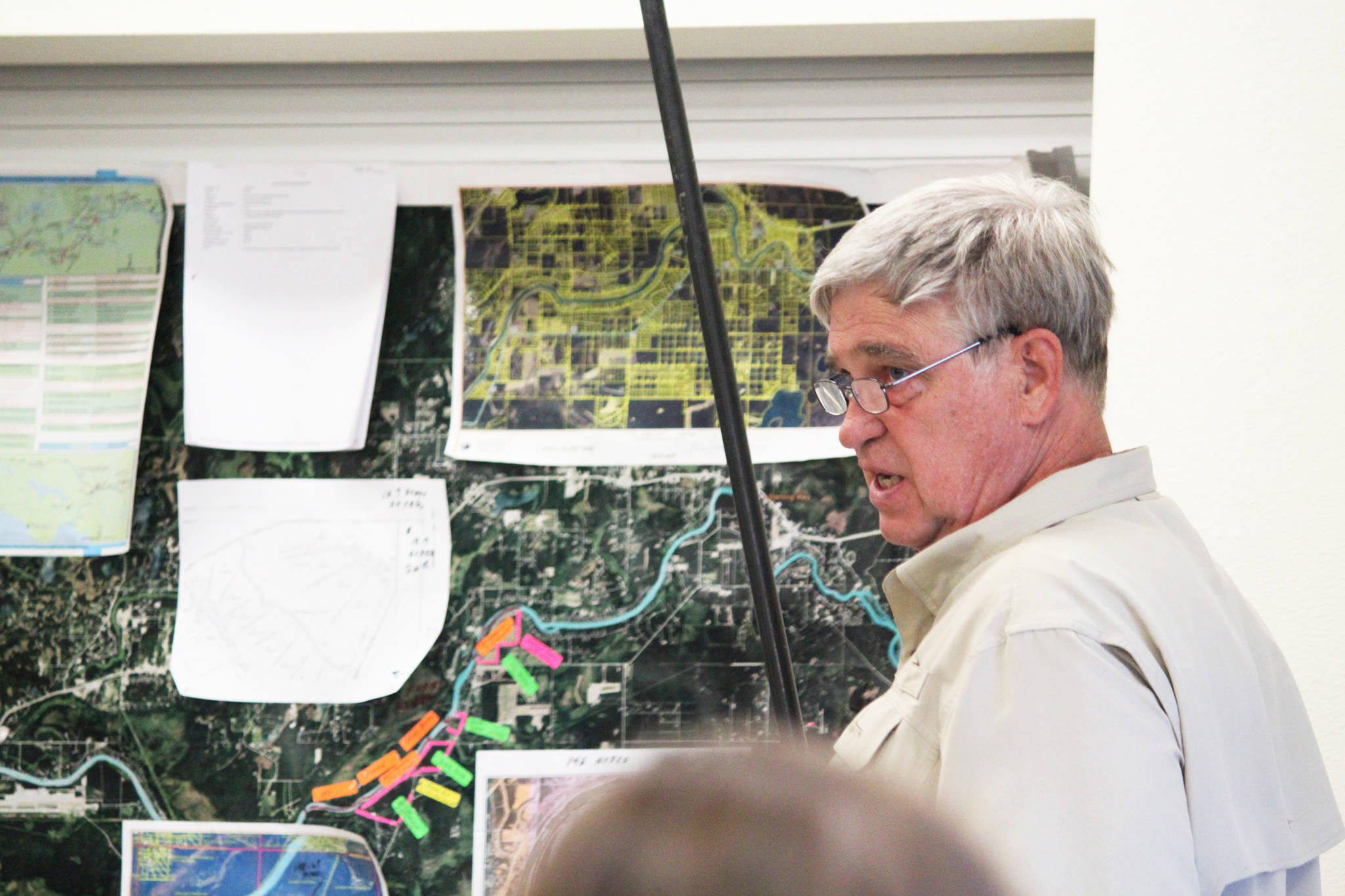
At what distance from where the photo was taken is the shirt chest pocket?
1.85 feet

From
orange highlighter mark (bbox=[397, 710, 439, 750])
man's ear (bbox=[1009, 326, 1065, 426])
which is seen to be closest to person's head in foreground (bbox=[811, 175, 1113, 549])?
man's ear (bbox=[1009, 326, 1065, 426])

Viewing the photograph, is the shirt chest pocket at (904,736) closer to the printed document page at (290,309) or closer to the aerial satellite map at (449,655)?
the aerial satellite map at (449,655)

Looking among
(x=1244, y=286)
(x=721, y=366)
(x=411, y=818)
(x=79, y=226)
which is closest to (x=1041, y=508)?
(x=721, y=366)

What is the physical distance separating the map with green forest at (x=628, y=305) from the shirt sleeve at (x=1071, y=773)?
1.66 ft

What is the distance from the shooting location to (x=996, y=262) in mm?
623

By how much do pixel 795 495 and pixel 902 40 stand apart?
40 centimetres

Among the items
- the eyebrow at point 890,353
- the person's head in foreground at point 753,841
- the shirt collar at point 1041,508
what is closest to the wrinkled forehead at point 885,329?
the eyebrow at point 890,353

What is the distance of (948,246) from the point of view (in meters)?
0.63

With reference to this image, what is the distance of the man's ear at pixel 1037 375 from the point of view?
0.63 meters

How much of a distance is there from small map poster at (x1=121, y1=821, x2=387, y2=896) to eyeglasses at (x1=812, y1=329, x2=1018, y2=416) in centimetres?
59

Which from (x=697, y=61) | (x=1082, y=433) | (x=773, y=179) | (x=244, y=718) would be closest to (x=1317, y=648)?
(x=1082, y=433)

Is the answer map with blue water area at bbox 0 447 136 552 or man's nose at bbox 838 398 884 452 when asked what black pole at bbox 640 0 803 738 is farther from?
map with blue water area at bbox 0 447 136 552

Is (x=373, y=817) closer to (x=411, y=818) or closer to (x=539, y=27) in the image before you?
(x=411, y=818)

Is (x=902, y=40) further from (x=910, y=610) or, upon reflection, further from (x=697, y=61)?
(x=910, y=610)
